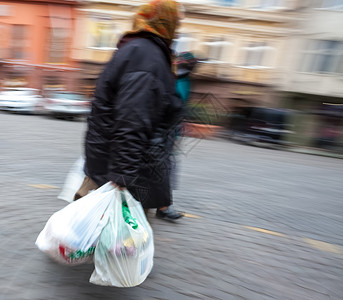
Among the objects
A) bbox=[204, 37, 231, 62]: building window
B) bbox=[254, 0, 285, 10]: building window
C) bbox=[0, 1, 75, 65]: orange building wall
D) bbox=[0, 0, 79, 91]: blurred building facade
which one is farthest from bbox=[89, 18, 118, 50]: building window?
bbox=[254, 0, 285, 10]: building window

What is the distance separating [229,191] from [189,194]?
2.25 ft

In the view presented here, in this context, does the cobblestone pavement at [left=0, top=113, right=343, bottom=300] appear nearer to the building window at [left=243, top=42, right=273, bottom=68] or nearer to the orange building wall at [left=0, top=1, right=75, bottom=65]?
the building window at [left=243, top=42, right=273, bottom=68]

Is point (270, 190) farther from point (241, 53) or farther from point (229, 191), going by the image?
point (241, 53)

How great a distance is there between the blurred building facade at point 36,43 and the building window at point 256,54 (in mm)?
9355

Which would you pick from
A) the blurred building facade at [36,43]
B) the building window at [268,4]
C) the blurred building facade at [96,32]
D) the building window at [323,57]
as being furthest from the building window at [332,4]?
the blurred building facade at [36,43]

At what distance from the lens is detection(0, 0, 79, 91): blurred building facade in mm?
20875

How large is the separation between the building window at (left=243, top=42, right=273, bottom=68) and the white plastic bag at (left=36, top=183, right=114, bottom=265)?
18325mm

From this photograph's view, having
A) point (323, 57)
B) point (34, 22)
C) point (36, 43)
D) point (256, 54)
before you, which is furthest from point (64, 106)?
point (323, 57)

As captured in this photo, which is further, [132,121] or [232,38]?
[232,38]

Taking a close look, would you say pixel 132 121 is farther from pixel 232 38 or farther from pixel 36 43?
pixel 36 43

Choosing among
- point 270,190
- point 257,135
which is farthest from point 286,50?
point 270,190

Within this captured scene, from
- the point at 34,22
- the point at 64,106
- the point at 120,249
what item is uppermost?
the point at 120,249

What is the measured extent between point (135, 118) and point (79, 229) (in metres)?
0.72

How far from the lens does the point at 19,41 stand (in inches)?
846
